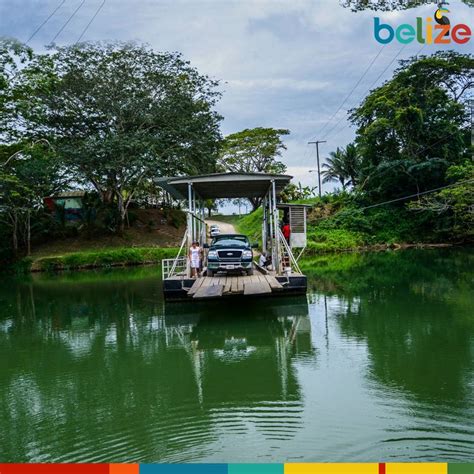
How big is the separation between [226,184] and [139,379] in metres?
9.82

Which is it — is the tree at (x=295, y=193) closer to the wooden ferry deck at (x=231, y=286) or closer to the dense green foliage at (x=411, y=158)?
the dense green foliage at (x=411, y=158)

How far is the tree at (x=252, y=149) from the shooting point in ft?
155

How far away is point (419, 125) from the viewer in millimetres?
35125

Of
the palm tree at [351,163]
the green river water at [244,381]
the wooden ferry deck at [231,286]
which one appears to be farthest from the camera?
the palm tree at [351,163]

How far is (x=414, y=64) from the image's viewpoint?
3578 centimetres

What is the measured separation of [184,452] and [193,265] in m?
9.30

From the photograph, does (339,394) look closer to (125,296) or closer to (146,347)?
(146,347)

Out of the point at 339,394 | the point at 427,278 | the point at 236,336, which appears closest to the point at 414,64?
the point at 427,278

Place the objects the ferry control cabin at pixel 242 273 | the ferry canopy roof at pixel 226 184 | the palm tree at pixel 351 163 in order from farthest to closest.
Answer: the palm tree at pixel 351 163 → the ferry canopy roof at pixel 226 184 → the ferry control cabin at pixel 242 273

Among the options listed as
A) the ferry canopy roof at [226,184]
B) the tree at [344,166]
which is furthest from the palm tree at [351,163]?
the ferry canopy roof at [226,184]

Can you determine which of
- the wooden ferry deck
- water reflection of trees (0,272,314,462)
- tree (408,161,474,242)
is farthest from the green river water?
tree (408,161,474,242)

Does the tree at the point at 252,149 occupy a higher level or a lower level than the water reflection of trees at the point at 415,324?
higher

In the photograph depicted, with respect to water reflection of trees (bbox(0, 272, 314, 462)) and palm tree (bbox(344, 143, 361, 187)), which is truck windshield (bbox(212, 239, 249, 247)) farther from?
palm tree (bbox(344, 143, 361, 187))

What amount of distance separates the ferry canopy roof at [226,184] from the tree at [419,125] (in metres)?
19.8
